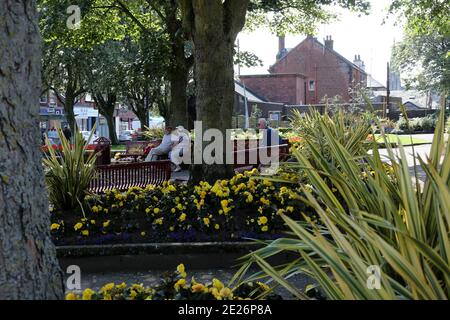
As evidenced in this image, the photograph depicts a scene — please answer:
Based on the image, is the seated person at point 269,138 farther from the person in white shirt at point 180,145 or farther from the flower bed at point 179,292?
the flower bed at point 179,292

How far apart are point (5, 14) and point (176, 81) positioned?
1471cm

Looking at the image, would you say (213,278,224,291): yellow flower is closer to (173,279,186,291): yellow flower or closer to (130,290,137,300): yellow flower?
(173,279,186,291): yellow flower

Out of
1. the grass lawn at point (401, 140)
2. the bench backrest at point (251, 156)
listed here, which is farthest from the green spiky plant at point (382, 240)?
the bench backrest at point (251, 156)

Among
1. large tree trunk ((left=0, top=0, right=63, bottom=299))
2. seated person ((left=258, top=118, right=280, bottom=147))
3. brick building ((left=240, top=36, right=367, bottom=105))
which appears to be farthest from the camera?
brick building ((left=240, top=36, right=367, bottom=105))

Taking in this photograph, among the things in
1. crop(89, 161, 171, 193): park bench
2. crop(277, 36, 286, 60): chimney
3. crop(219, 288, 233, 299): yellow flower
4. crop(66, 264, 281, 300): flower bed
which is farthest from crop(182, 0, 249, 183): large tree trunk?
crop(277, 36, 286, 60): chimney

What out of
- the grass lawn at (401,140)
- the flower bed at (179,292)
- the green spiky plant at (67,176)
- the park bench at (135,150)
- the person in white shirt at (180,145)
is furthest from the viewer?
the park bench at (135,150)

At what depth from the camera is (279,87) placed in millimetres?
69562

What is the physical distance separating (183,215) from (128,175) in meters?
2.88

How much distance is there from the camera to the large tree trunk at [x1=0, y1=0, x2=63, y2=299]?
238cm

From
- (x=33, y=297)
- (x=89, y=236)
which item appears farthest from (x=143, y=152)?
(x=33, y=297)

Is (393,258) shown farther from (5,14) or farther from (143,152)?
(143,152)

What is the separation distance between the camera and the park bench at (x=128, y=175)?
810 cm

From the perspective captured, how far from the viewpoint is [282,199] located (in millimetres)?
6625

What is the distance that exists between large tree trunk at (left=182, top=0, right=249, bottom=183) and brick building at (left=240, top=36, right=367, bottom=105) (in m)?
60.9
